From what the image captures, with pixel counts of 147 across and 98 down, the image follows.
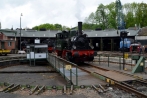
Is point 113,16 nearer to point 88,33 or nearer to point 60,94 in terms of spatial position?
point 88,33

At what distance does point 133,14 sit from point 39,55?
5203 centimetres

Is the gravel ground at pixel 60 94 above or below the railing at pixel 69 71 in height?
below

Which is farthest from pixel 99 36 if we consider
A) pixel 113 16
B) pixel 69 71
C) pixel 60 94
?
pixel 60 94

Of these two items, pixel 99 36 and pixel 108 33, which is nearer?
pixel 108 33

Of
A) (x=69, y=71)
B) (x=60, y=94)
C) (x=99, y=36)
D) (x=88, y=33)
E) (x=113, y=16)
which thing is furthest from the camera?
(x=113, y=16)

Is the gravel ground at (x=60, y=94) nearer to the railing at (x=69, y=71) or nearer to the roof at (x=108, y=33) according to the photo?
the railing at (x=69, y=71)

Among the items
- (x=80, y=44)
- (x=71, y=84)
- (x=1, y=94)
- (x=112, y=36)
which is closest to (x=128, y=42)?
(x=112, y=36)

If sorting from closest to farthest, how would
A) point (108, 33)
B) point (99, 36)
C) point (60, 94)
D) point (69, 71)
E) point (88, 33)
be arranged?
1. point (60, 94)
2. point (69, 71)
3. point (108, 33)
4. point (99, 36)
5. point (88, 33)

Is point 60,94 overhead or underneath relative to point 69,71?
underneath

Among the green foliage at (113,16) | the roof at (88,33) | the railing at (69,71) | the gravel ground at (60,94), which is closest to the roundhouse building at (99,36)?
the roof at (88,33)

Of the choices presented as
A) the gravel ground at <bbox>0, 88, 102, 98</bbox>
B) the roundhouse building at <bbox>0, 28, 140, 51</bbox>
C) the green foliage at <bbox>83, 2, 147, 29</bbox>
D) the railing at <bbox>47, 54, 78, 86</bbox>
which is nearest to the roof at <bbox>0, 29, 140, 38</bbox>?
the roundhouse building at <bbox>0, 28, 140, 51</bbox>

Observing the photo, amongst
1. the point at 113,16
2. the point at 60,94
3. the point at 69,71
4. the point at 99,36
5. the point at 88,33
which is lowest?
the point at 60,94

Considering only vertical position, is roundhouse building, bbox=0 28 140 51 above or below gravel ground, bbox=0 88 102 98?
above

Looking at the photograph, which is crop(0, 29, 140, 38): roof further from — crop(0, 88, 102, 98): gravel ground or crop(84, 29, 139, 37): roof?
crop(0, 88, 102, 98): gravel ground
